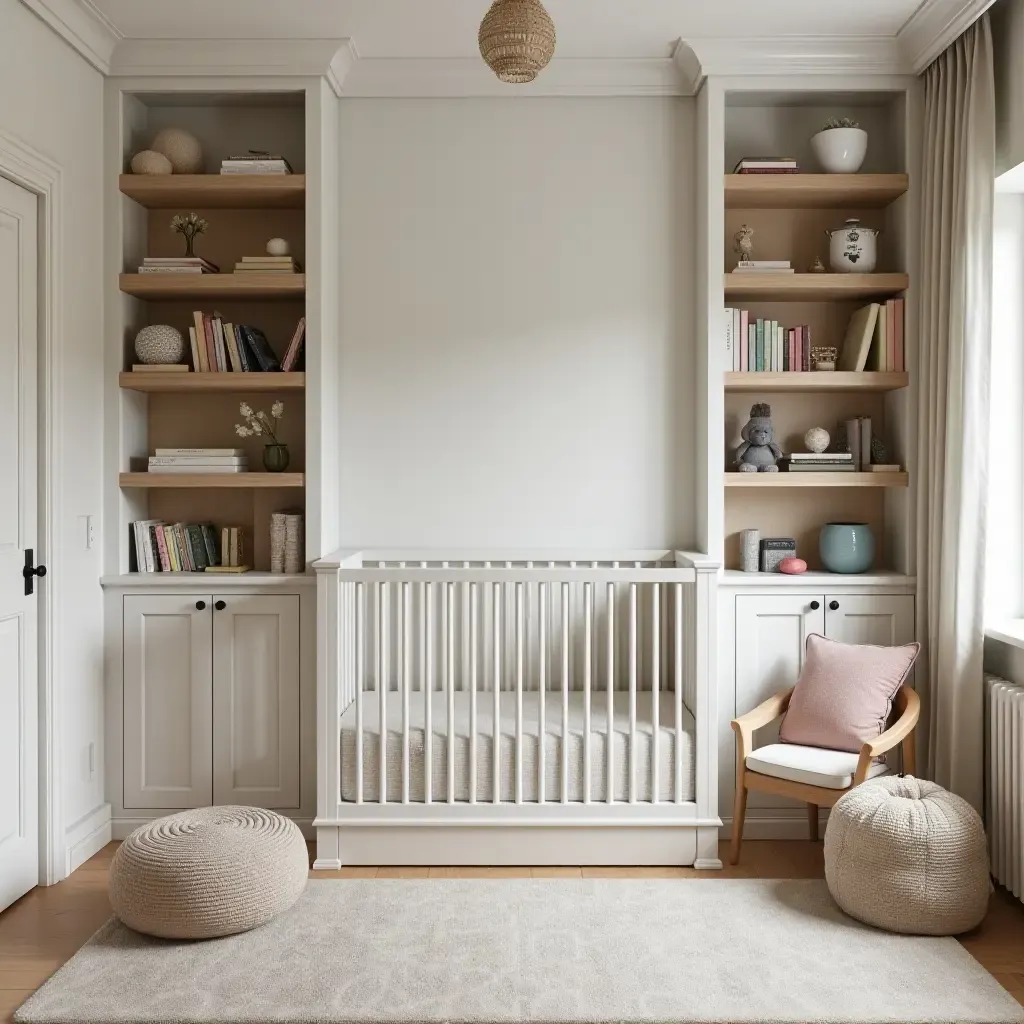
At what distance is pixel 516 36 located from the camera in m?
2.14

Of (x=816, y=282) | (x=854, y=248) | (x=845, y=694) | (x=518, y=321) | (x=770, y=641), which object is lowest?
(x=845, y=694)

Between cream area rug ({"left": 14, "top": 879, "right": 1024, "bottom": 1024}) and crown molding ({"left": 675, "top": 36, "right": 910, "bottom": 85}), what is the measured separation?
8.78 feet

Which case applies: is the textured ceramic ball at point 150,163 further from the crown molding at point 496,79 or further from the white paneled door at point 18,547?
the crown molding at point 496,79

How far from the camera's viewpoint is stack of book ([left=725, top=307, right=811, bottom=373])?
3.49 metres

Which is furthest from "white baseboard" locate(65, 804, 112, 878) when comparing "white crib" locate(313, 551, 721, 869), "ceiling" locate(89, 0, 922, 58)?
"ceiling" locate(89, 0, 922, 58)

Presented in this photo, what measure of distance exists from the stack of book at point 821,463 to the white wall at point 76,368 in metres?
2.43

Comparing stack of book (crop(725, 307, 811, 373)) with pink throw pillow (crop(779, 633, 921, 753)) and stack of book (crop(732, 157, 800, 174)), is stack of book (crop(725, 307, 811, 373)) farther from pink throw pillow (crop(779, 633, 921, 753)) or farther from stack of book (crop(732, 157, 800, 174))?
pink throw pillow (crop(779, 633, 921, 753))

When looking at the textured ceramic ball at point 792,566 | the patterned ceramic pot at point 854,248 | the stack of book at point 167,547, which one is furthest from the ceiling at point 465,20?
the textured ceramic ball at point 792,566

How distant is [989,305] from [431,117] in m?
2.01

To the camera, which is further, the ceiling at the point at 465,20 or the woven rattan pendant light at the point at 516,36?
the ceiling at the point at 465,20

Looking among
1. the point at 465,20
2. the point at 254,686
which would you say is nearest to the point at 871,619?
the point at 254,686

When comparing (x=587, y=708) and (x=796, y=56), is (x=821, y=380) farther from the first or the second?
(x=587, y=708)

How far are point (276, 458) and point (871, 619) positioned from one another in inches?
85.0

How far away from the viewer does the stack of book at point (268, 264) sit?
339 cm
